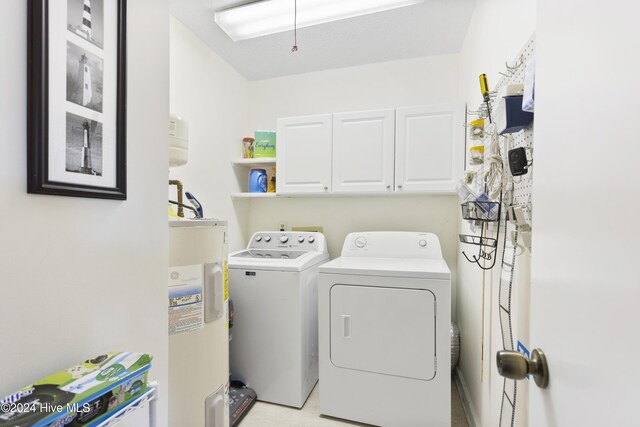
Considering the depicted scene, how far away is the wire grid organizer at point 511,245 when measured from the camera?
3.13 feet

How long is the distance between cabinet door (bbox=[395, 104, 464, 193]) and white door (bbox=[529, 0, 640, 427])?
66.3 inches

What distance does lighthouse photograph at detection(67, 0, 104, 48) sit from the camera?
2.48 feet

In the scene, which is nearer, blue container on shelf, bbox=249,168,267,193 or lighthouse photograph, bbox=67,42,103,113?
lighthouse photograph, bbox=67,42,103,113

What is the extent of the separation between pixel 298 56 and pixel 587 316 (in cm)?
273

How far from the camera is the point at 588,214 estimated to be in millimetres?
433

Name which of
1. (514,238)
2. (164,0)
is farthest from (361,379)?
(164,0)

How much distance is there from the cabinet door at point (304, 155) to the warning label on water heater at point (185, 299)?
1.29 meters

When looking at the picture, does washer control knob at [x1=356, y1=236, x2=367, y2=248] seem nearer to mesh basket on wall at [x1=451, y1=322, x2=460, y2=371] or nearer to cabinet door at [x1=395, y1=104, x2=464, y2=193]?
cabinet door at [x1=395, y1=104, x2=464, y2=193]

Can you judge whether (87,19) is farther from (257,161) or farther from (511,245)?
(257,161)

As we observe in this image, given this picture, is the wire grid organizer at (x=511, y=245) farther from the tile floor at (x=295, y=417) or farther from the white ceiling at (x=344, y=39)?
the white ceiling at (x=344, y=39)

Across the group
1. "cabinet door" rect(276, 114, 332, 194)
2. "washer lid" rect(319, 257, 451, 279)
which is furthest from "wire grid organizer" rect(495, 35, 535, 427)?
"cabinet door" rect(276, 114, 332, 194)

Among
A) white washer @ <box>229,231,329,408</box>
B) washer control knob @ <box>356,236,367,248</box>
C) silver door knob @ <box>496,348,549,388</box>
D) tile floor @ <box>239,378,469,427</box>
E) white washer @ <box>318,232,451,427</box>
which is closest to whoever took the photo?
silver door knob @ <box>496,348,549,388</box>

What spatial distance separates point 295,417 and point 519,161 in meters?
1.96

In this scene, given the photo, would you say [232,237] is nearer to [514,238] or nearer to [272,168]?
[272,168]
